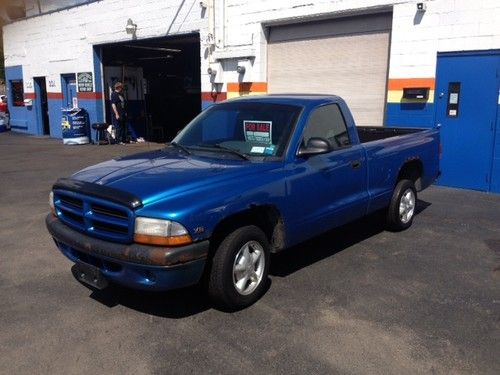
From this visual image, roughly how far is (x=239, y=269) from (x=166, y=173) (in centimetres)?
99

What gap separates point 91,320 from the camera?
3951 millimetres

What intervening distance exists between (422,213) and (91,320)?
5.30 meters

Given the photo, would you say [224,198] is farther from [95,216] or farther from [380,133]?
[380,133]

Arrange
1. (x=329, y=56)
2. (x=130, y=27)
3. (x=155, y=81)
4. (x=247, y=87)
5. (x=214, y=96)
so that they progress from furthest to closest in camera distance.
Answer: (x=155, y=81) < (x=130, y=27) < (x=214, y=96) < (x=247, y=87) < (x=329, y=56)

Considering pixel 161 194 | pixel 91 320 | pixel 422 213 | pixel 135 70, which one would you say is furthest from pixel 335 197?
pixel 135 70

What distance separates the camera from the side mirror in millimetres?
4449

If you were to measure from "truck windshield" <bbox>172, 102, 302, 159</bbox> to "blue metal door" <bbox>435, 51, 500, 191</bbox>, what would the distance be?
536 cm

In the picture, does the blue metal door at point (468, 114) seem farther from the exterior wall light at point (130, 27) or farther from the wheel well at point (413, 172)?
the exterior wall light at point (130, 27)

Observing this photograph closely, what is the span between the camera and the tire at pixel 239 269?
3816 millimetres

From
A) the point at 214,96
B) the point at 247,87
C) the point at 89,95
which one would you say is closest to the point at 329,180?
the point at 247,87

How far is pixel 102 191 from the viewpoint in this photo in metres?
3.76

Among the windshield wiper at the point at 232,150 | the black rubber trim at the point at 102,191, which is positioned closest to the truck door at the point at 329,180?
the windshield wiper at the point at 232,150

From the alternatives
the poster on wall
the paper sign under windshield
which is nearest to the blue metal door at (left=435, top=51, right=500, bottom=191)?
the paper sign under windshield

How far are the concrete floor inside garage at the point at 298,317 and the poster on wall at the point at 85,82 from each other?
12288 mm
